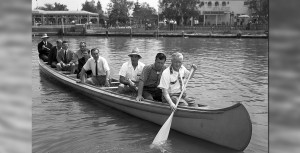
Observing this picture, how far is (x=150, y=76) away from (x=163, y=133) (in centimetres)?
142

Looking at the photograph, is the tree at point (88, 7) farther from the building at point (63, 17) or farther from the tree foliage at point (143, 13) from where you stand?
the tree foliage at point (143, 13)

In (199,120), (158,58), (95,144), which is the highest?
(158,58)

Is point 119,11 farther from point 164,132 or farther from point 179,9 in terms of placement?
point 164,132

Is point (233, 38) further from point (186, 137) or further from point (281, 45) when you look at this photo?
point (281, 45)

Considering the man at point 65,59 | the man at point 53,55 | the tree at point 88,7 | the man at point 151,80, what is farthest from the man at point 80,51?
the tree at point 88,7

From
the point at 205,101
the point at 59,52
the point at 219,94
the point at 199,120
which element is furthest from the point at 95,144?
the point at 59,52

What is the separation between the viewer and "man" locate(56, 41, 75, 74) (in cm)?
1134

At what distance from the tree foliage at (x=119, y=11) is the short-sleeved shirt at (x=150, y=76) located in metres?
62.8

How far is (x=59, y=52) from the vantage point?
11.5m

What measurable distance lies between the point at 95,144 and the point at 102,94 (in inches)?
88.4

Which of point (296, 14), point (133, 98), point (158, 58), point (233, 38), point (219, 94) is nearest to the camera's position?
point (296, 14)

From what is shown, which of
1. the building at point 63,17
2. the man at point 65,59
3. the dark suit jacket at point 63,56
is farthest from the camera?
the building at point 63,17

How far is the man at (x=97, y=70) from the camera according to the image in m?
8.64

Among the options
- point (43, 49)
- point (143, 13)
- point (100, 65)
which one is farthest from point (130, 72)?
point (143, 13)
